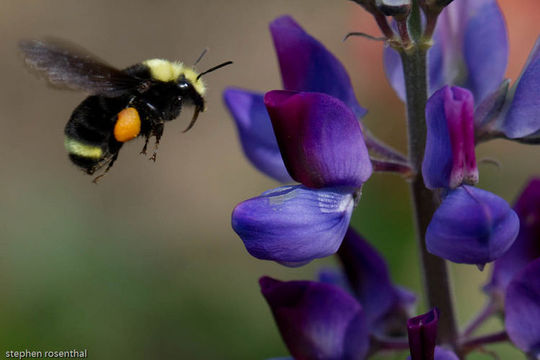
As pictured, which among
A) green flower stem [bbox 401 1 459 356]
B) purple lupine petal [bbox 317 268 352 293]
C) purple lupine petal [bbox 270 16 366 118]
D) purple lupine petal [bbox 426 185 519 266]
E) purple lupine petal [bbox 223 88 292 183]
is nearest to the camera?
purple lupine petal [bbox 426 185 519 266]

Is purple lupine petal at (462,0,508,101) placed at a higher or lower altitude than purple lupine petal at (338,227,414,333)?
higher

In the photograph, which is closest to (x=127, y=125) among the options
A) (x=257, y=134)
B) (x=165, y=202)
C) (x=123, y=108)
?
(x=123, y=108)

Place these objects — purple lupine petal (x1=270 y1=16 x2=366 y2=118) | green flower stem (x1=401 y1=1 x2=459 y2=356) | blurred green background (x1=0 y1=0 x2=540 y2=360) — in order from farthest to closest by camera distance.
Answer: blurred green background (x1=0 y1=0 x2=540 y2=360)
purple lupine petal (x1=270 y1=16 x2=366 y2=118)
green flower stem (x1=401 y1=1 x2=459 y2=356)

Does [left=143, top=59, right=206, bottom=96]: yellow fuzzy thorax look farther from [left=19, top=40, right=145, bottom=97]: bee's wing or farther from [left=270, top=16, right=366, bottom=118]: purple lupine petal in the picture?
[left=270, top=16, right=366, bottom=118]: purple lupine petal

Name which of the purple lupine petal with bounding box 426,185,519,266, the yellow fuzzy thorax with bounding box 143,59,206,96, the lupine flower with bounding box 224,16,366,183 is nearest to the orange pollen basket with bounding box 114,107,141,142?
the yellow fuzzy thorax with bounding box 143,59,206,96

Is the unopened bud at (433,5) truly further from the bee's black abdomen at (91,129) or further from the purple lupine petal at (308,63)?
the bee's black abdomen at (91,129)

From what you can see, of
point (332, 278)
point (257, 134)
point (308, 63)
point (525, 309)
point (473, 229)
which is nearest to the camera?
point (473, 229)

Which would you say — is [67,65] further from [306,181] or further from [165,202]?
[165,202]
